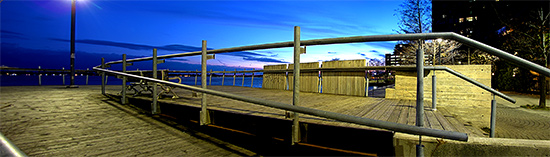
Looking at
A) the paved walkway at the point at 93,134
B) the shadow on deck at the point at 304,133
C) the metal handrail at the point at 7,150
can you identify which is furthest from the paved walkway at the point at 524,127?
the metal handrail at the point at 7,150

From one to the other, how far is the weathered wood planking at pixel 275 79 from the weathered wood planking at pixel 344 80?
91.8 inches

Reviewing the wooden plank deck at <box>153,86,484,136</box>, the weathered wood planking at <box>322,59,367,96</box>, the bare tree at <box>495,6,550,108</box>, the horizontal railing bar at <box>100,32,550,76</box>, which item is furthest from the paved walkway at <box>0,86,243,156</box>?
the bare tree at <box>495,6,550,108</box>

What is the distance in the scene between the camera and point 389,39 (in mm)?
2072

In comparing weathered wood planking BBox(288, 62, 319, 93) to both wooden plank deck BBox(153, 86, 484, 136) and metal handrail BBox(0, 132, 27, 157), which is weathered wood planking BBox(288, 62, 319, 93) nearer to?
wooden plank deck BBox(153, 86, 484, 136)

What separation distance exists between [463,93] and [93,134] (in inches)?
288

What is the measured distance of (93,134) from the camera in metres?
3.24

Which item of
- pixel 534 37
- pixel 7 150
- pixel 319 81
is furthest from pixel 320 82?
pixel 534 37

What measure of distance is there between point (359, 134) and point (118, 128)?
3.27 meters

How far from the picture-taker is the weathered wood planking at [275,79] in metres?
10.0

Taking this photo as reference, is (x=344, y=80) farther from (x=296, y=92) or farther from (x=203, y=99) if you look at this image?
A: (x=296, y=92)

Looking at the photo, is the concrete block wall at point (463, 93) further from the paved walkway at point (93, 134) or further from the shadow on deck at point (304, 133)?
the paved walkway at point (93, 134)

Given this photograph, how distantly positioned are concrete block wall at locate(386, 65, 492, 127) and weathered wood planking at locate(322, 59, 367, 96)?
1.11m

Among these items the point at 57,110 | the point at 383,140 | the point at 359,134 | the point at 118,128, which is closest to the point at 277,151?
the point at 359,134

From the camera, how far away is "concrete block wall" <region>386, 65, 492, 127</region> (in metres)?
5.75
